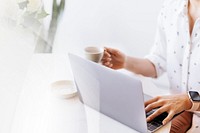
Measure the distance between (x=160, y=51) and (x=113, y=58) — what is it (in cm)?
22

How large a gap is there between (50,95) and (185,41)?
1.75 ft

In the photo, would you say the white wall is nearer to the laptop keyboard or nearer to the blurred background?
the blurred background

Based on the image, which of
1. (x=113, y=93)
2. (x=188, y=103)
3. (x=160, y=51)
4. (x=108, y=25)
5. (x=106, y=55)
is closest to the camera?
(x=113, y=93)

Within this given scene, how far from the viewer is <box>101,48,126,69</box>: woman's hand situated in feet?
3.55

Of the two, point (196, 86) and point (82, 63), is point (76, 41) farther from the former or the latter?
point (82, 63)

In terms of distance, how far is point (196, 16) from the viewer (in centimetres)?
111

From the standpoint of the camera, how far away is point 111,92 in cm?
76

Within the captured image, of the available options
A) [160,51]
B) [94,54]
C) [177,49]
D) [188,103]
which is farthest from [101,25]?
[188,103]

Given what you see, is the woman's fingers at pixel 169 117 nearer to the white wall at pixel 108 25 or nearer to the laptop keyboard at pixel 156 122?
the laptop keyboard at pixel 156 122

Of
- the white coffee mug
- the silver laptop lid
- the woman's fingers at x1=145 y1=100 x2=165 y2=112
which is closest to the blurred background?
the white coffee mug

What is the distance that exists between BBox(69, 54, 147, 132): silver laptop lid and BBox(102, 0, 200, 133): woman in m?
0.25

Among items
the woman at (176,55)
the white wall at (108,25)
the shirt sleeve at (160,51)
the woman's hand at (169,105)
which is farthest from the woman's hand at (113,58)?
the white wall at (108,25)

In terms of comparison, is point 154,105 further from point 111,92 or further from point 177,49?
point 177,49

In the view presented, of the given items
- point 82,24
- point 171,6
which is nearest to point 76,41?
point 82,24
